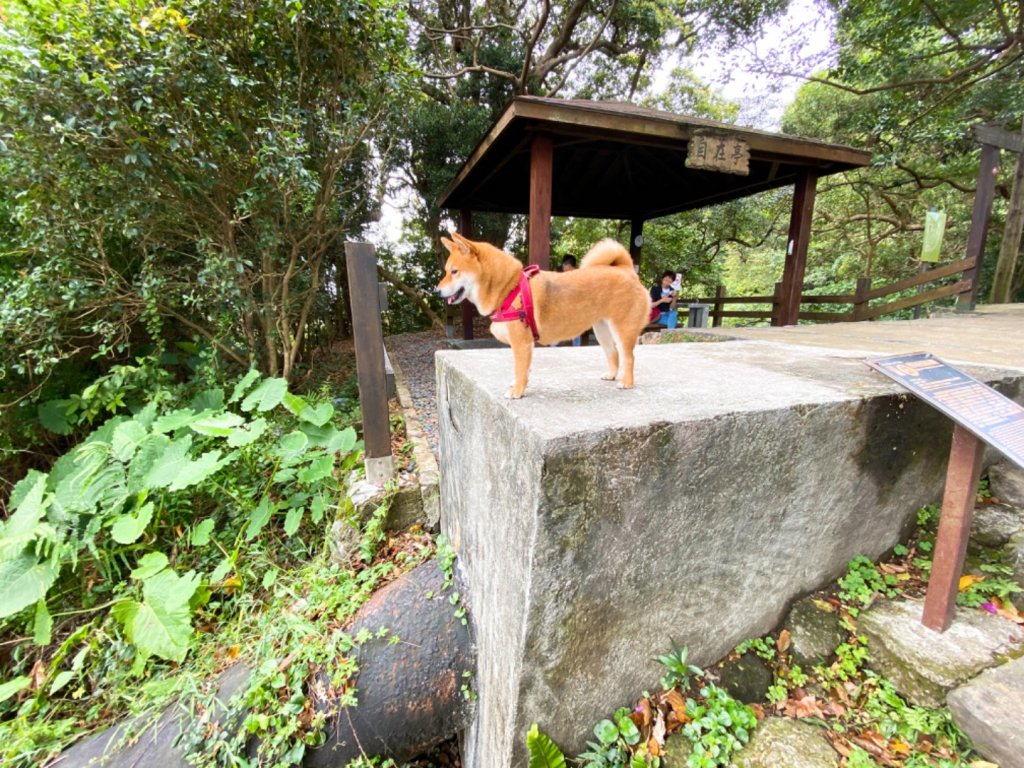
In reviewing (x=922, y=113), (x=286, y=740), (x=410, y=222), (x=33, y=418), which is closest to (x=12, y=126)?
(x=33, y=418)

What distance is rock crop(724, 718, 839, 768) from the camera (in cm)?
149

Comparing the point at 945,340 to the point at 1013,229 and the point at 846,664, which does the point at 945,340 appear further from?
the point at 1013,229

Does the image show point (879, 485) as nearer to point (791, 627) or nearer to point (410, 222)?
point (791, 627)

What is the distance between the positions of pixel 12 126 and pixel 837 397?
5.20 m

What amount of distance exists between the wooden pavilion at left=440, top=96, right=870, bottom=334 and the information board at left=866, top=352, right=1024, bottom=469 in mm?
3312

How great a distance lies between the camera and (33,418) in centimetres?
390

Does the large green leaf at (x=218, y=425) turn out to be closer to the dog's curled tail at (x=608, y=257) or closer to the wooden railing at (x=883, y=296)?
the dog's curled tail at (x=608, y=257)

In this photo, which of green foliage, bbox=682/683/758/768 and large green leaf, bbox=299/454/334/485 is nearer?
green foliage, bbox=682/683/758/768

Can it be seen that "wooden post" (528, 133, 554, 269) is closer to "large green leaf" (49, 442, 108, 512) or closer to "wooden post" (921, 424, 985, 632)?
"wooden post" (921, 424, 985, 632)

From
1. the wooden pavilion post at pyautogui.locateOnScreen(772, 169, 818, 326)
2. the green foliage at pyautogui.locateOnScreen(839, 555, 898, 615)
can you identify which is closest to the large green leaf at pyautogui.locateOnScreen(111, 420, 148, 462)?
the green foliage at pyautogui.locateOnScreen(839, 555, 898, 615)

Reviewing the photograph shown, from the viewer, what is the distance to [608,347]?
6.64ft

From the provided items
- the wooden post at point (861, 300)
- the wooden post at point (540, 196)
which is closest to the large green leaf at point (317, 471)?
the wooden post at point (540, 196)

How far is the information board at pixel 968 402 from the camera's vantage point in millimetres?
1400

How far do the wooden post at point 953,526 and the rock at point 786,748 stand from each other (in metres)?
0.73
